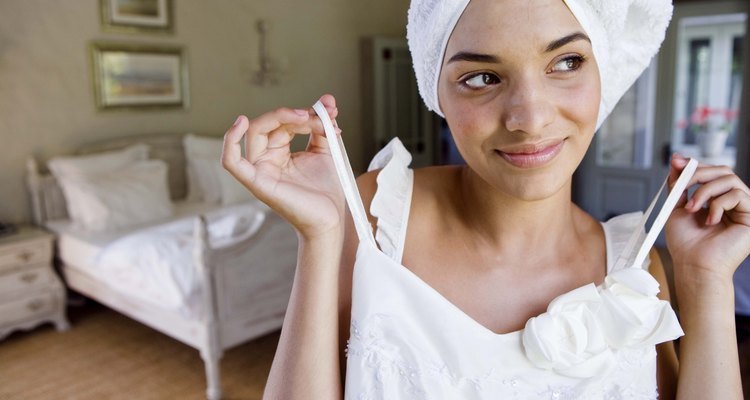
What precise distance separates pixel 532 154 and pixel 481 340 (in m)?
0.26

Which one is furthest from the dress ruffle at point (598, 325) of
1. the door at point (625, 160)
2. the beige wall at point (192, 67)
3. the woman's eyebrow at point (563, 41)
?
the door at point (625, 160)

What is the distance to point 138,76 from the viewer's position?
15.6ft

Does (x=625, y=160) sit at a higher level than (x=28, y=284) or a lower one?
higher

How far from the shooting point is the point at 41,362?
3588 millimetres

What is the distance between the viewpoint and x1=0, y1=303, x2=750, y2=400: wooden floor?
3.20 meters

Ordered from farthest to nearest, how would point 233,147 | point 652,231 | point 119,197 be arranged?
1. point 119,197
2. point 652,231
3. point 233,147

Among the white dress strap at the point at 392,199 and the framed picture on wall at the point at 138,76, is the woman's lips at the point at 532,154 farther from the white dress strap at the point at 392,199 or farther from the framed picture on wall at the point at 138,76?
the framed picture on wall at the point at 138,76

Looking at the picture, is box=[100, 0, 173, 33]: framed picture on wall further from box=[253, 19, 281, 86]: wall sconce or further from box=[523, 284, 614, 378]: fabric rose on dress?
box=[523, 284, 614, 378]: fabric rose on dress

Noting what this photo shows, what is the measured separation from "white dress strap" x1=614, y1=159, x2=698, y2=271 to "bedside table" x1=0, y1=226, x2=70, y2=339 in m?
3.79

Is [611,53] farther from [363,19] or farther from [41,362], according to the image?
[363,19]

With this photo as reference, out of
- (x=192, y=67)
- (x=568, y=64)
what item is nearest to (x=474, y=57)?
(x=568, y=64)

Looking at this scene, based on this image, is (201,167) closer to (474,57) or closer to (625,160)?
(625,160)

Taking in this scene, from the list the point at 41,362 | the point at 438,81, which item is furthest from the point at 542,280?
the point at 41,362

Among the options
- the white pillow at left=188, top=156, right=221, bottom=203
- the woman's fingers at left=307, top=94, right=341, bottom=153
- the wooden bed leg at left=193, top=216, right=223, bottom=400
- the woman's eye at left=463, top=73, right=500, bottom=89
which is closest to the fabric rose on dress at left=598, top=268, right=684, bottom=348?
the woman's eye at left=463, top=73, right=500, bottom=89
